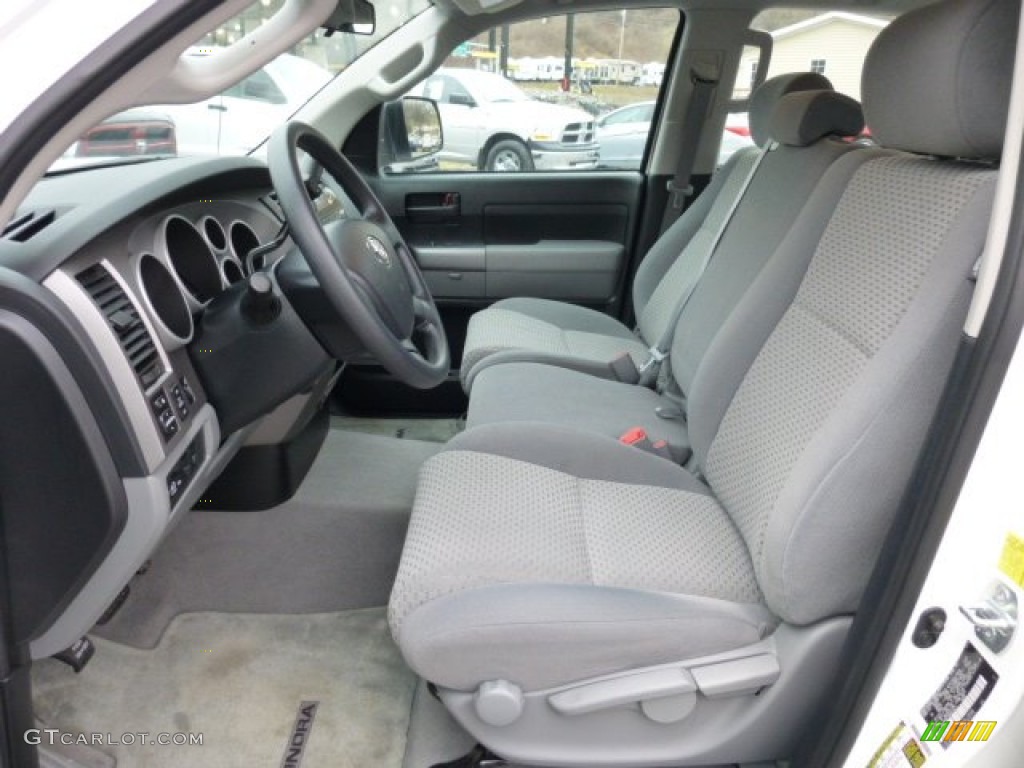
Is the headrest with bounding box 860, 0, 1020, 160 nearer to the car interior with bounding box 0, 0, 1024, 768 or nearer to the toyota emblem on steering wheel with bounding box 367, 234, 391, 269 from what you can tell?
the car interior with bounding box 0, 0, 1024, 768

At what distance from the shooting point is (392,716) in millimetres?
1487

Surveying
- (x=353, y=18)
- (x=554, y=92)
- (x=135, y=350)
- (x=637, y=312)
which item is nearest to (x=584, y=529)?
(x=135, y=350)

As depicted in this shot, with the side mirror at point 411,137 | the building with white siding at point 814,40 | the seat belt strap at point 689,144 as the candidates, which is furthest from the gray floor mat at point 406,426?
the building with white siding at point 814,40

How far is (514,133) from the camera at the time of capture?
2812mm

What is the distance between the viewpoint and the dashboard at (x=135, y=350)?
3.26 ft

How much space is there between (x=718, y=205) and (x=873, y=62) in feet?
3.45

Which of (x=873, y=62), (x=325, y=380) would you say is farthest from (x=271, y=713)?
(x=873, y=62)

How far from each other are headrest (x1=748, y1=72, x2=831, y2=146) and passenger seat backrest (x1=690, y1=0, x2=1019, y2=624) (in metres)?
0.72

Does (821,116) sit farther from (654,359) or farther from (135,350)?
(135,350)

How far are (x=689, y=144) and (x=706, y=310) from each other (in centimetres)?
107

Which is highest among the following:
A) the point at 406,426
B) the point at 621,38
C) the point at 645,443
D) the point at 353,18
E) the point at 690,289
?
the point at 353,18

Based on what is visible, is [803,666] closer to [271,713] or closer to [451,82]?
[271,713]

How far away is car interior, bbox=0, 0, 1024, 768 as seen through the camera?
0.98 m

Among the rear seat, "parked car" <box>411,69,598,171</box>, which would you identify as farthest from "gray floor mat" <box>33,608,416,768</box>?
"parked car" <box>411,69,598,171</box>
